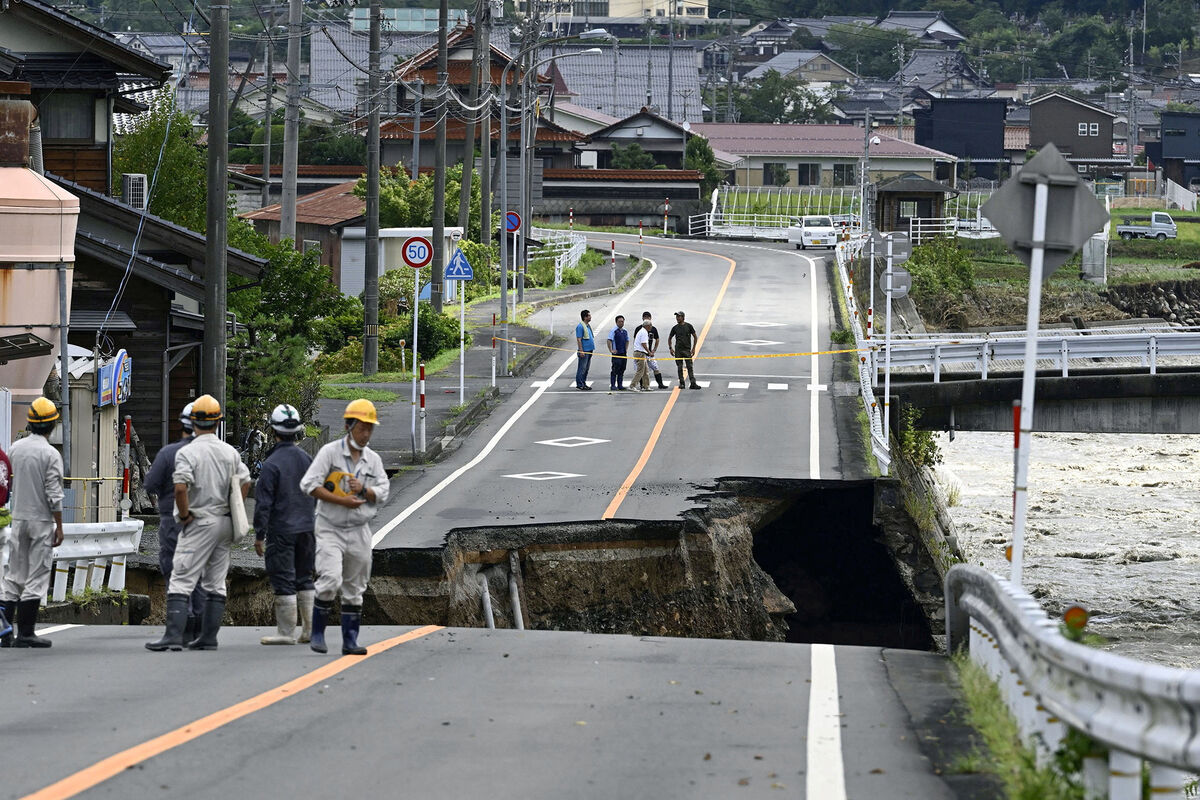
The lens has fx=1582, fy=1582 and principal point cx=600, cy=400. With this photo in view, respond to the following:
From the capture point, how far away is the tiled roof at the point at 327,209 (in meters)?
47.1

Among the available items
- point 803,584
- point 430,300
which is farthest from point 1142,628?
point 430,300

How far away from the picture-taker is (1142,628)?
2391 cm

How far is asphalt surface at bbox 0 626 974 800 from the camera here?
282 inches

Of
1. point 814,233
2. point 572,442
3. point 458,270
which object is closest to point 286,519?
point 572,442

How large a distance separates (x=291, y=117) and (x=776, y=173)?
59.6 meters

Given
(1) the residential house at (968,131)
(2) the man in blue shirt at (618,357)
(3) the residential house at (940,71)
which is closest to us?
(2) the man in blue shirt at (618,357)

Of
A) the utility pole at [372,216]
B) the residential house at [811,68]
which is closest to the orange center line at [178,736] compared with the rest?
the utility pole at [372,216]

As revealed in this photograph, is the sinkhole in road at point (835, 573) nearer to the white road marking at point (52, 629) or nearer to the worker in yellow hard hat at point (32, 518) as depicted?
the white road marking at point (52, 629)

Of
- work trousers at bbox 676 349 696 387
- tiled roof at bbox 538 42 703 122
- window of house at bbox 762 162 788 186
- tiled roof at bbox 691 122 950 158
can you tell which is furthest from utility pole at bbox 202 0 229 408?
tiled roof at bbox 538 42 703 122

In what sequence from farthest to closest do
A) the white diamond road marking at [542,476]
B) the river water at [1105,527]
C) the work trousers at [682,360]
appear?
the work trousers at [682,360]
the river water at [1105,527]
the white diamond road marking at [542,476]

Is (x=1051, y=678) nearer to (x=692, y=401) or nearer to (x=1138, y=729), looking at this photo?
(x=1138, y=729)

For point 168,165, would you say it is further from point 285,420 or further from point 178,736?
point 178,736

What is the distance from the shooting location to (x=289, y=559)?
11273 millimetres

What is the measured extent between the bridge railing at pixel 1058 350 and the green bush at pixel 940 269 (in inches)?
695
